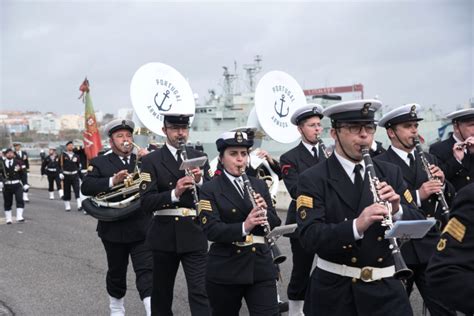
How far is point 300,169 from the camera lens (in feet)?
20.1

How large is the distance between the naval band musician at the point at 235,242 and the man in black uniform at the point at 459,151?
233 cm

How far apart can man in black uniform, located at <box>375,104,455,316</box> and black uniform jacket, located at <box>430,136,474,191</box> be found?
1.00 metres

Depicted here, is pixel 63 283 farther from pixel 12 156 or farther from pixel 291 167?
pixel 12 156

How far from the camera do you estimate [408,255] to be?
479cm

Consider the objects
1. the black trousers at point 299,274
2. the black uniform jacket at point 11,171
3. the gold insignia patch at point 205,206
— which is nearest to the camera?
the gold insignia patch at point 205,206

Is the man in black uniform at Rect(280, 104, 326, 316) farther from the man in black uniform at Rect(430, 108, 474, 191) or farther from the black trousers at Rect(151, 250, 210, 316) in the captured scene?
the man in black uniform at Rect(430, 108, 474, 191)

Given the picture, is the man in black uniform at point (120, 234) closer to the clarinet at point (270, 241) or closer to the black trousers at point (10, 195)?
the clarinet at point (270, 241)

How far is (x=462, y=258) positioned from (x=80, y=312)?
5.25m

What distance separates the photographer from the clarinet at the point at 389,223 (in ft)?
9.99

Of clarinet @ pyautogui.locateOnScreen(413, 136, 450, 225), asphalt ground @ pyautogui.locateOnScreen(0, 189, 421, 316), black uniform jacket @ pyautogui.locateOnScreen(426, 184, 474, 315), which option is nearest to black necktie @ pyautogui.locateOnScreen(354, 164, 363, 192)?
black uniform jacket @ pyautogui.locateOnScreen(426, 184, 474, 315)

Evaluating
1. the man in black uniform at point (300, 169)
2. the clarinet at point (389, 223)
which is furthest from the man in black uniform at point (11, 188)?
the clarinet at point (389, 223)

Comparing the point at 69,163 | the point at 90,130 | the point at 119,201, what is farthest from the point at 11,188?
the point at 119,201

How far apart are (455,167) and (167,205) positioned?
3.12m

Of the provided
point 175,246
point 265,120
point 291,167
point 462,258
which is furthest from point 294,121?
point 462,258
